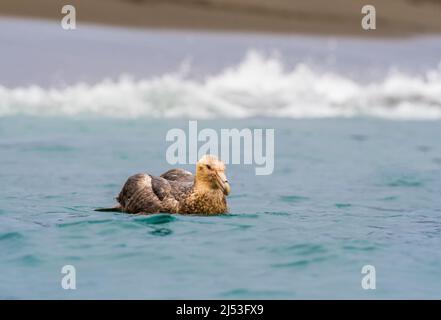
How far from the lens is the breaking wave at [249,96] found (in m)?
24.6

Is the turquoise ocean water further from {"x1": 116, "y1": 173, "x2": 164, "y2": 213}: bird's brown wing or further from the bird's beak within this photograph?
the bird's beak

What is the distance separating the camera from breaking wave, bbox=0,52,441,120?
24.6m

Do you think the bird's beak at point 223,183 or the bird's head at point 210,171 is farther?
the bird's head at point 210,171

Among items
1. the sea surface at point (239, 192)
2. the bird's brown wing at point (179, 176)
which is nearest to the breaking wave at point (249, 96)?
the sea surface at point (239, 192)

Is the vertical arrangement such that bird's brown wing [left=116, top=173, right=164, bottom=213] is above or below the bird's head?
below

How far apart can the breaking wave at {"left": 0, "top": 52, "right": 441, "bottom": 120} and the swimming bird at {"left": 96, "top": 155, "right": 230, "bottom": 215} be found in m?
12.8

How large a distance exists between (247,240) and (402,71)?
794 inches

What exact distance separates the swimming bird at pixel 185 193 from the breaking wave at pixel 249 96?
1276cm

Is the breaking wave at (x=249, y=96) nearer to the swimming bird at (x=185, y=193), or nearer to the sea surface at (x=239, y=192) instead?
the sea surface at (x=239, y=192)

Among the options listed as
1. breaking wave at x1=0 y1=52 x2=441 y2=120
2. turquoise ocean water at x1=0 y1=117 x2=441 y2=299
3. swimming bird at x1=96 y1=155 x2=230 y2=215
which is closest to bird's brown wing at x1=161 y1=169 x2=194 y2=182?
swimming bird at x1=96 y1=155 x2=230 y2=215

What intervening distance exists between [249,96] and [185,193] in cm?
1577

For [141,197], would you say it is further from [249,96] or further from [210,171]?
[249,96]

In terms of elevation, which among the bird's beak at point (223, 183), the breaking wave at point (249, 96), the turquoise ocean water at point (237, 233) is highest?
the breaking wave at point (249, 96)

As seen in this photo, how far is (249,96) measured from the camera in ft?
87.4
